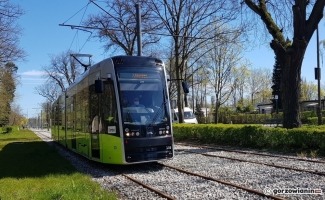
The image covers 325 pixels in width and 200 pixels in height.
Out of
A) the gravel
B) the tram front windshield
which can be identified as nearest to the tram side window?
the tram front windshield

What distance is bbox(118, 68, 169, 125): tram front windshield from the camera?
496 inches

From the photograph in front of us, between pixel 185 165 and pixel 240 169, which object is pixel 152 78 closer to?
pixel 185 165

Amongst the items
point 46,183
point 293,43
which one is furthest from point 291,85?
point 46,183

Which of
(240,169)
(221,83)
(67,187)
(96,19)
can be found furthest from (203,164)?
(221,83)

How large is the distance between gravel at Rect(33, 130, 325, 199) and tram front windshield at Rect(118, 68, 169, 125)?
1.60 metres

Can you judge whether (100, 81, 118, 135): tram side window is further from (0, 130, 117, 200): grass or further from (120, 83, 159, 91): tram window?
(0, 130, 117, 200): grass

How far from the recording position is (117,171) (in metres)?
13.3

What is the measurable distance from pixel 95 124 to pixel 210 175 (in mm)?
4505

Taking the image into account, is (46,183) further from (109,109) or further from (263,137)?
(263,137)

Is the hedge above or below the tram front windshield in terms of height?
below

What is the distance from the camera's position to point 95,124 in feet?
45.3

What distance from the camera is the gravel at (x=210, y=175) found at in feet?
29.1

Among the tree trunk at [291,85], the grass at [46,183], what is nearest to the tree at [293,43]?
the tree trunk at [291,85]

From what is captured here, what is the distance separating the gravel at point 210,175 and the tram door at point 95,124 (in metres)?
0.66
